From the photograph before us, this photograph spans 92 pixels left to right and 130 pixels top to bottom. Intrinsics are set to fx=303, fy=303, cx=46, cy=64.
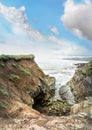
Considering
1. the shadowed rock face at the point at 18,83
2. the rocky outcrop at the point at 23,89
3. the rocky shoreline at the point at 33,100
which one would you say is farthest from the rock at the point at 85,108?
the shadowed rock face at the point at 18,83

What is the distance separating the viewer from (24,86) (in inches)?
564

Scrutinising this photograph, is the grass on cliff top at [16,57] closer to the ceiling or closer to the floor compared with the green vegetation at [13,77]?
closer to the ceiling

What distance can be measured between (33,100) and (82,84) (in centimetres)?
463

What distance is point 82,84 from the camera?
18172 mm

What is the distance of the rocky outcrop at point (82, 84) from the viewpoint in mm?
17828

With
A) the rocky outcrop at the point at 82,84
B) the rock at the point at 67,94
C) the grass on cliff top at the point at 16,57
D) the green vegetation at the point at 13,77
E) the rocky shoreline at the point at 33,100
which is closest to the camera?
the rocky shoreline at the point at 33,100

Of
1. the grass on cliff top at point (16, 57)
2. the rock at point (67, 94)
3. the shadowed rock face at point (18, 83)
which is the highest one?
the grass on cliff top at point (16, 57)

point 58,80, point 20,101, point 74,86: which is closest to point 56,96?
point 74,86

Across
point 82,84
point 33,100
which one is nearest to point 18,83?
point 33,100

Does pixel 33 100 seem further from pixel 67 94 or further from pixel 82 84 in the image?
pixel 82 84

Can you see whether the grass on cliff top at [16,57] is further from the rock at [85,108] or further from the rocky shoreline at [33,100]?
the rock at [85,108]

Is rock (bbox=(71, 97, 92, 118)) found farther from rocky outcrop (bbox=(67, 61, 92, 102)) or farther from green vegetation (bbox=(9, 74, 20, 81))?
rocky outcrop (bbox=(67, 61, 92, 102))

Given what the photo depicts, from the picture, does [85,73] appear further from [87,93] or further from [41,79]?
[41,79]

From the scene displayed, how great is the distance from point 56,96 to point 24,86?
4446 mm
